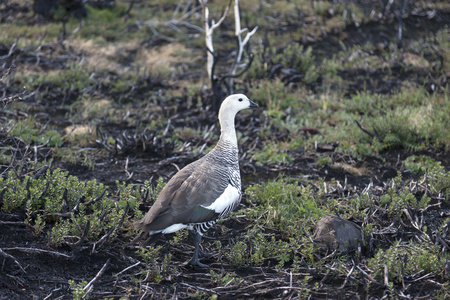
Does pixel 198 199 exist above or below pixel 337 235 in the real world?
above

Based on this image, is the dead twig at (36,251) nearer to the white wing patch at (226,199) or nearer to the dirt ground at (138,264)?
the dirt ground at (138,264)

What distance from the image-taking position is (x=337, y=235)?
4.83 m

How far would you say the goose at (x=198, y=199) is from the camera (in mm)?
4543

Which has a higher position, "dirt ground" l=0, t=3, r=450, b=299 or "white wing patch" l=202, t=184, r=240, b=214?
"white wing patch" l=202, t=184, r=240, b=214

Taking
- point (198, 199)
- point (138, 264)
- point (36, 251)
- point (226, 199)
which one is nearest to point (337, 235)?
point (226, 199)

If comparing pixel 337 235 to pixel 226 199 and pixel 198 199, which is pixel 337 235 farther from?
pixel 198 199

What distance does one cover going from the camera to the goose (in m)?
4.54

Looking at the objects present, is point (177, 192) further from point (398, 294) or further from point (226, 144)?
point (398, 294)

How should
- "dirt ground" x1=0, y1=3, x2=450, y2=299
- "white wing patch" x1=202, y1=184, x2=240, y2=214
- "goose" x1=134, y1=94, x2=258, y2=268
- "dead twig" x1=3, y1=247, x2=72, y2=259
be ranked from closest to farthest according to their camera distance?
"dirt ground" x1=0, y1=3, x2=450, y2=299 → "dead twig" x1=3, y1=247, x2=72, y2=259 → "goose" x1=134, y1=94, x2=258, y2=268 → "white wing patch" x1=202, y1=184, x2=240, y2=214

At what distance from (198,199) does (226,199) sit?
0.32m

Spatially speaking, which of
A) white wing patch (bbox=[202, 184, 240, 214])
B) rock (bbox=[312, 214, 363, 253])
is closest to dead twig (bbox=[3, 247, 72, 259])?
white wing patch (bbox=[202, 184, 240, 214])

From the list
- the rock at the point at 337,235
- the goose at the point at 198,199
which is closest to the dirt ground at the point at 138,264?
the rock at the point at 337,235

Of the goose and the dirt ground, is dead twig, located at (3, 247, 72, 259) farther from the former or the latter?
the goose

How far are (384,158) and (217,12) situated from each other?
6.79 metres
